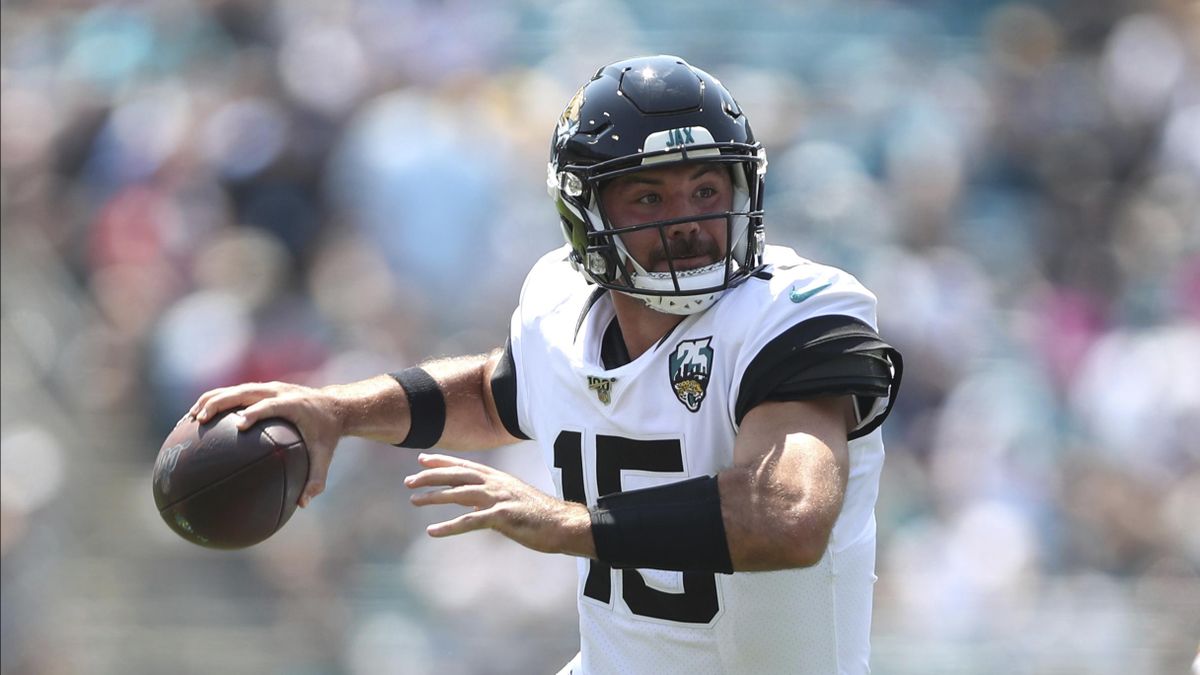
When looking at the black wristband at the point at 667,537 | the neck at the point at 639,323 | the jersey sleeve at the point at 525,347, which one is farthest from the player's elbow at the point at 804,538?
the jersey sleeve at the point at 525,347

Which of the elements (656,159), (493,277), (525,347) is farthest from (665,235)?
(493,277)

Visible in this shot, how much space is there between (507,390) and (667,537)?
1.11 m

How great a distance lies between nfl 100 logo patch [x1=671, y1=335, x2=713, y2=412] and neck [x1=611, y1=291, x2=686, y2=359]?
14 centimetres

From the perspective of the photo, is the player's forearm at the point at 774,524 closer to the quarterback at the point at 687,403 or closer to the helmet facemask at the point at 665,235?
the quarterback at the point at 687,403

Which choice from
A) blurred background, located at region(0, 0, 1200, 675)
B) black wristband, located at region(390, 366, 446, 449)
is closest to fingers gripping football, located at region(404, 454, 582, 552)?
black wristband, located at region(390, 366, 446, 449)

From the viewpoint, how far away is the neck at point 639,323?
10.6 ft


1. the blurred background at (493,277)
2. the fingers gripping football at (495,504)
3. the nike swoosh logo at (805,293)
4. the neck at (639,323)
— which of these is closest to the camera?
the fingers gripping football at (495,504)

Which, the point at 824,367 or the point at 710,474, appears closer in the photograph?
the point at 824,367

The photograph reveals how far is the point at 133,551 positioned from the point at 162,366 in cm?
83

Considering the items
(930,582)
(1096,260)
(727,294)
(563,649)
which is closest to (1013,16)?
(1096,260)

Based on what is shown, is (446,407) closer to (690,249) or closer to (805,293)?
(690,249)

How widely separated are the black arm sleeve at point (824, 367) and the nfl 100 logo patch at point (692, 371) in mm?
116

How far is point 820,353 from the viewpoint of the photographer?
2842mm

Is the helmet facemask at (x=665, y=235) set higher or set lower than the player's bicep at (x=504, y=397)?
higher
